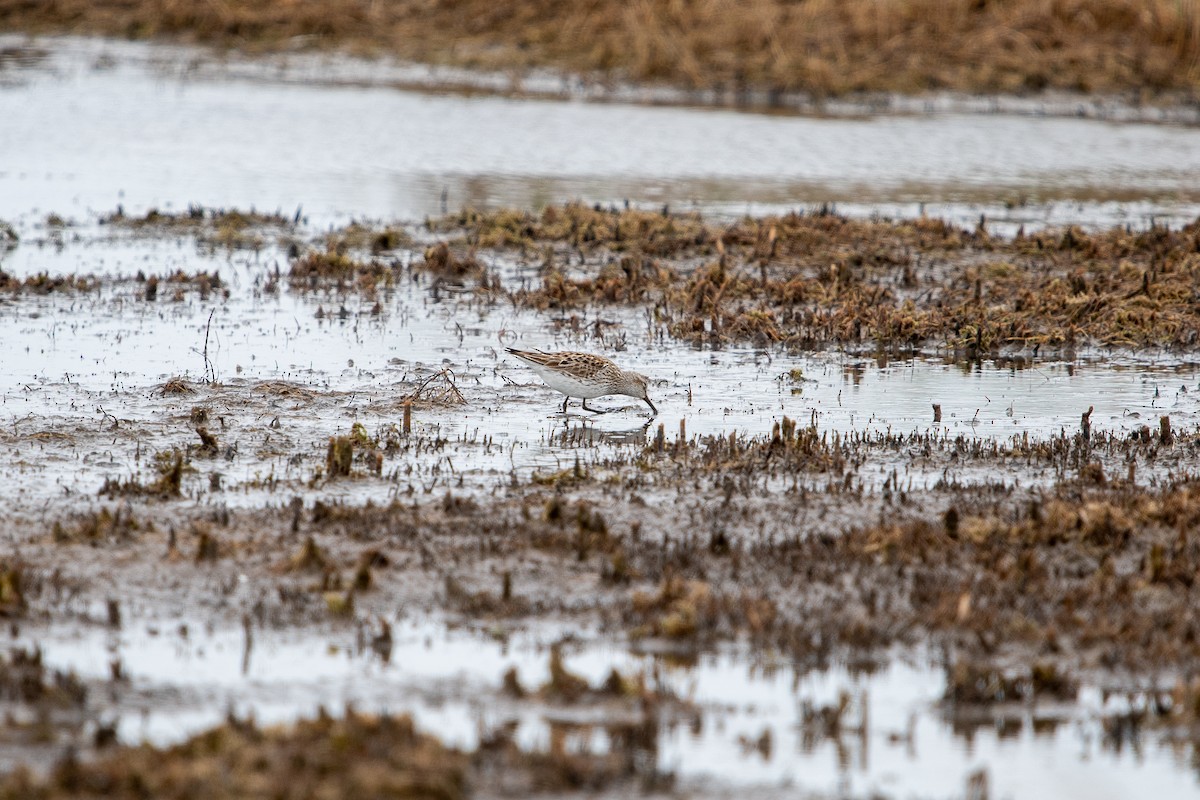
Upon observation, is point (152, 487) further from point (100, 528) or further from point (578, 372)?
point (578, 372)

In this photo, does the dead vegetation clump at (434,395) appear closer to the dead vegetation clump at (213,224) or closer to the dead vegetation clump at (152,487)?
the dead vegetation clump at (152,487)

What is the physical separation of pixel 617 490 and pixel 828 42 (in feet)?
71.2

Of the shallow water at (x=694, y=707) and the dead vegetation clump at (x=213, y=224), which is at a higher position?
the dead vegetation clump at (x=213, y=224)

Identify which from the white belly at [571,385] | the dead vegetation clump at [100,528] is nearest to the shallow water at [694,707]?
the dead vegetation clump at [100,528]

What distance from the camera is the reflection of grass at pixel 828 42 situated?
89.9 ft

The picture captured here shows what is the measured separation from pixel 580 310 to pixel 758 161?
9.21 meters

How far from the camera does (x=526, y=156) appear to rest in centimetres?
2220

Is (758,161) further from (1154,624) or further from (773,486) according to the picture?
(1154,624)

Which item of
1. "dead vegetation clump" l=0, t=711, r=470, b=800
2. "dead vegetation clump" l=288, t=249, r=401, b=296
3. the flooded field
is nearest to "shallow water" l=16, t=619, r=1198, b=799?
the flooded field

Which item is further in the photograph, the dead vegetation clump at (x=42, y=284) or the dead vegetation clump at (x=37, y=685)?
the dead vegetation clump at (x=42, y=284)

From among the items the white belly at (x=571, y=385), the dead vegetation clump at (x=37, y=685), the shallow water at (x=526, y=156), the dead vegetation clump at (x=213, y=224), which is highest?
the shallow water at (x=526, y=156)

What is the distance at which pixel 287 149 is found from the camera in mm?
22719

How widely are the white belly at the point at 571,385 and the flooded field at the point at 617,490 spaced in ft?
0.88

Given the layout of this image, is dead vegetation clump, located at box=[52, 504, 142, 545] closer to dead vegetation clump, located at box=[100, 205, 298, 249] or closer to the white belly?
the white belly
